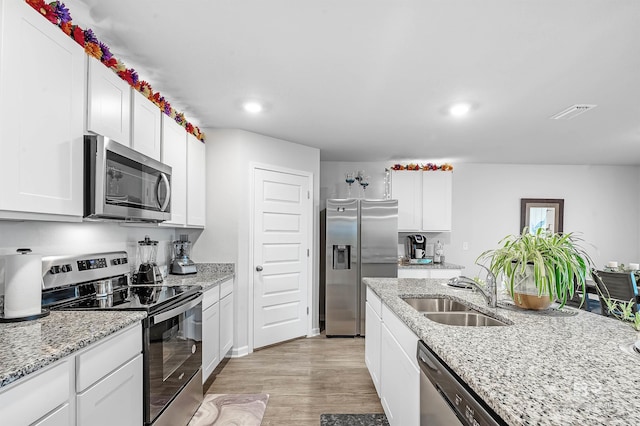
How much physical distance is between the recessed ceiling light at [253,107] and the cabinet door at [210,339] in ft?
5.46

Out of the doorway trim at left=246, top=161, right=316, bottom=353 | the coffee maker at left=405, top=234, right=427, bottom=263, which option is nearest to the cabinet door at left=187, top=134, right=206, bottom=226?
the doorway trim at left=246, top=161, right=316, bottom=353

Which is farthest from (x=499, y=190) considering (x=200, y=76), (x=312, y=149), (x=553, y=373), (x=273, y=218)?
(x=553, y=373)

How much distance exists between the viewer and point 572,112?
319 cm

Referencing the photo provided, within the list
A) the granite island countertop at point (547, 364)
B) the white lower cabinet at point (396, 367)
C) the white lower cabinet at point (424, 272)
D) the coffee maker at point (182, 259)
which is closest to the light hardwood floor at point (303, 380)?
the white lower cabinet at point (396, 367)

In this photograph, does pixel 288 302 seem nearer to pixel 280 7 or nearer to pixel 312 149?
pixel 312 149

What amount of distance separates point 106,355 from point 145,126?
1.58 metres

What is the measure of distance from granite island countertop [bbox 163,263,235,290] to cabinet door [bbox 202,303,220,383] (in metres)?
0.21

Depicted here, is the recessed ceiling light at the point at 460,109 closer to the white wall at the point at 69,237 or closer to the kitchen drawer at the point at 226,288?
the kitchen drawer at the point at 226,288

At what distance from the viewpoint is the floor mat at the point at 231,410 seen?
2.52m

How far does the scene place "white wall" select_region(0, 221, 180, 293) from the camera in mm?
1812

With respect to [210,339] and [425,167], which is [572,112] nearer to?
[425,167]

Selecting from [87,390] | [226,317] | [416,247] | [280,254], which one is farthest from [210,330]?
[416,247]

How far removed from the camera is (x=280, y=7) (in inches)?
69.5

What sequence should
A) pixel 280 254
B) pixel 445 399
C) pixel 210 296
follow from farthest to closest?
1. pixel 280 254
2. pixel 210 296
3. pixel 445 399
